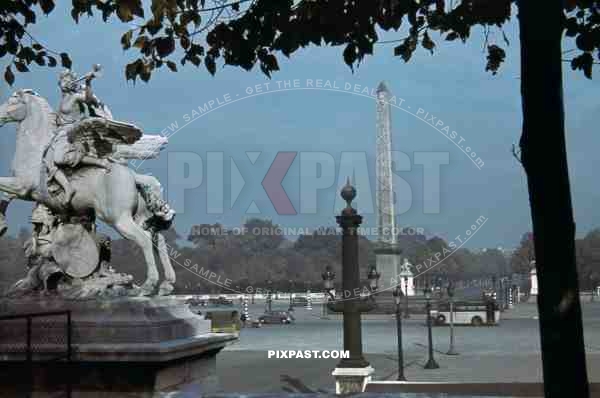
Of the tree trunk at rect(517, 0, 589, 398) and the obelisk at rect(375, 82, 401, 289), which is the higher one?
the obelisk at rect(375, 82, 401, 289)

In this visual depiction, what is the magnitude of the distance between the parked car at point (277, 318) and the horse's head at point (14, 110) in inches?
1449

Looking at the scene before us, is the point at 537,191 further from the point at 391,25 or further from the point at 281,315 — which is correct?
the point at 281,315

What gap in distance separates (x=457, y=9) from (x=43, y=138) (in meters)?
5.39

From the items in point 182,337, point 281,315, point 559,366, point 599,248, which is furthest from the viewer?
point 599,248

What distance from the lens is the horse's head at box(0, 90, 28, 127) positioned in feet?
32.6

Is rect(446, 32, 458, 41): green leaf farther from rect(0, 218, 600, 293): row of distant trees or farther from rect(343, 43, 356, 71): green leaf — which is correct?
rect(0, 218, 600, 293): row of distant trees

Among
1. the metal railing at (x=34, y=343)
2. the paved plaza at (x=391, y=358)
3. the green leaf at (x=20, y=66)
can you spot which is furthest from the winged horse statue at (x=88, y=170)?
the paved plaza at (x=391, y=358)

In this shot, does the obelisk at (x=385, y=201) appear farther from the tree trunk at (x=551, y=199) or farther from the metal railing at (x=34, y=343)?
the tree trunk at (x=551, y=199)

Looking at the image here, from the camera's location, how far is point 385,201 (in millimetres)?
55750

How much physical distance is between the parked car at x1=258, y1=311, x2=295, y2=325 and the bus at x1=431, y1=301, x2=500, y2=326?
8.06m

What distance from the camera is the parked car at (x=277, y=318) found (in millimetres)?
46000

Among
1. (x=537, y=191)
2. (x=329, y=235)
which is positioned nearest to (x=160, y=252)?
(x=537, y=191)

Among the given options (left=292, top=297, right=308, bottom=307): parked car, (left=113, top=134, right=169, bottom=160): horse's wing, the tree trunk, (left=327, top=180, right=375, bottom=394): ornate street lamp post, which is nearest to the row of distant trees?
(left=292, top=297, right=308, bottom=307): parked car

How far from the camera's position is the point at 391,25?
6676 millimetres
